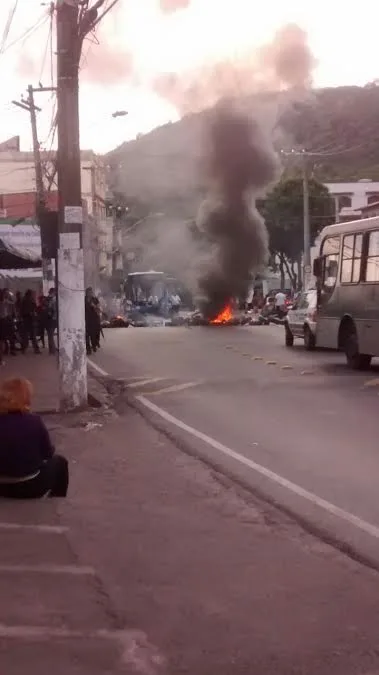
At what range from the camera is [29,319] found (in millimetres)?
28969

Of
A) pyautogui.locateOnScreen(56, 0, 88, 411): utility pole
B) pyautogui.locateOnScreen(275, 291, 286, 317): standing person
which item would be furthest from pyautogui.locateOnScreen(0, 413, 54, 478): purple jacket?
pyautogui.locateOnScreen(275, 291, 286, 317): standing person

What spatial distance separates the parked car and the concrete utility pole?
1388 centimetres

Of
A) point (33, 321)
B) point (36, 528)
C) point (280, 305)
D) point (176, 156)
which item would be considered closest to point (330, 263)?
point (33, 321)

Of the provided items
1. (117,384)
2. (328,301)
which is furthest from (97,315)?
(117,384)

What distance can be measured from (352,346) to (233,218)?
2836 centimetres

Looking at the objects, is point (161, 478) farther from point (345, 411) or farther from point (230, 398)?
point (230, 398)

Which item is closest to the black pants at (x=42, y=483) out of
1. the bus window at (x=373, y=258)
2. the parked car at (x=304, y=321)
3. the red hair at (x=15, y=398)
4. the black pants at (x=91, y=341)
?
the red hair at (x=15, y=398)

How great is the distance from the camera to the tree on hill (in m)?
66.0

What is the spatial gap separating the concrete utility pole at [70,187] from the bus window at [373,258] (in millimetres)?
7883

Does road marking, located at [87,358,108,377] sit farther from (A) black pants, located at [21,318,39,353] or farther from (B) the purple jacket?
(B) the purple jacket

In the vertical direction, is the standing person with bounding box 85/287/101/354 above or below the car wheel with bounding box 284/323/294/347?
above

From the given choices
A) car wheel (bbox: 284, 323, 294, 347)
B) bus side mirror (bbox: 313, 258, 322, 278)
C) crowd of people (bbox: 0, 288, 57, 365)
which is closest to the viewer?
bus side mirror (bbox: 313, 258, 322, 278)

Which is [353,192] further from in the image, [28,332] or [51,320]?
[51,320]

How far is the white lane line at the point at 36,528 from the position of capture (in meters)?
7.44
